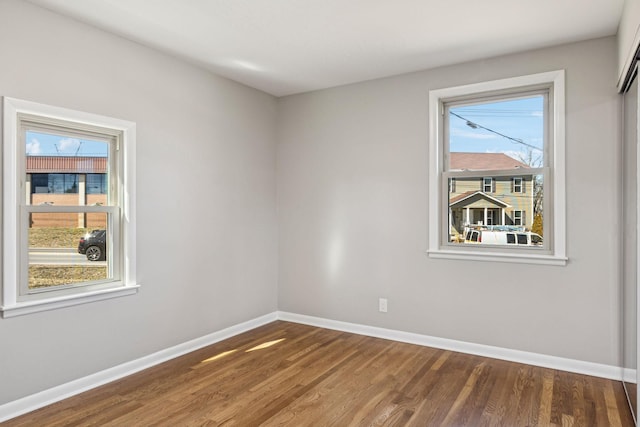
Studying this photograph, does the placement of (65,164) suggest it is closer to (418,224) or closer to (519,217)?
(418,224)

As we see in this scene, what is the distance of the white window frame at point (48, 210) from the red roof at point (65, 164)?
0.27ft

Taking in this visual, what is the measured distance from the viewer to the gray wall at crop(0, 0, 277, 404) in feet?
8.75

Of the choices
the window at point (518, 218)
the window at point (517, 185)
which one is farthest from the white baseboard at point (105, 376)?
the window at point (517, 185)

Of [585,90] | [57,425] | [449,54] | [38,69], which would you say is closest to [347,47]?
[449,54]

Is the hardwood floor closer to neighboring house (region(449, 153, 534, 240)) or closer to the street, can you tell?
the street

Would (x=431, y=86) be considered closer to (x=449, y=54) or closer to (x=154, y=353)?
(x=449, y=54)

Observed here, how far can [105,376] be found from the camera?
3066 mm

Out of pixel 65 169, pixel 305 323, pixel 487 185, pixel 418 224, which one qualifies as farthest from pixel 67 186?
pixel 487 185

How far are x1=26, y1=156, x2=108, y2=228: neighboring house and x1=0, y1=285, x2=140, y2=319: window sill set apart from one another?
503 mm

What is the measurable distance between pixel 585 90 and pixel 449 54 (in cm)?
109

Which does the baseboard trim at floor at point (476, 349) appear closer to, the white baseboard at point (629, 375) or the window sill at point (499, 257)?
the white baseboard at point (629, 375)

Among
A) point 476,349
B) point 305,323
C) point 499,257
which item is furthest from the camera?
point 305,323

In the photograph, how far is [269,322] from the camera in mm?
4707

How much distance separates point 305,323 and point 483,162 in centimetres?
254
